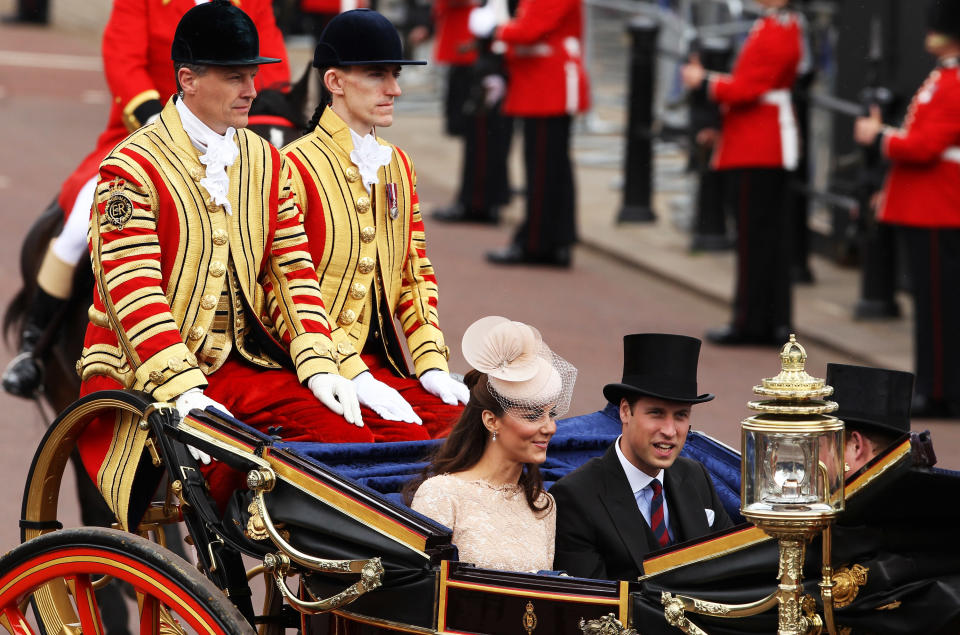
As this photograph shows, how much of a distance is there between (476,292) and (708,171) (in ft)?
5.52

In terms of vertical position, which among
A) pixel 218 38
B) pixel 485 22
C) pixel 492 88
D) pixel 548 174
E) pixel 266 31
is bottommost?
pixel 548 174

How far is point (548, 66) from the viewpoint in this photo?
1063 cm

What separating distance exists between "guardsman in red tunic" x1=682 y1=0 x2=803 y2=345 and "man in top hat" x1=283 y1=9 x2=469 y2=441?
4.62 metres

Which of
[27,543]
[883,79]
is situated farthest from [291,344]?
[883,79]

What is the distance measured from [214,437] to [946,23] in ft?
15.7

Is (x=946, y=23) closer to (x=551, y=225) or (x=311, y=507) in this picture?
(x=551, y=225)

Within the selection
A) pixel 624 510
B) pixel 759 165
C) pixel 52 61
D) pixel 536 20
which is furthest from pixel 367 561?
pixel 52 61

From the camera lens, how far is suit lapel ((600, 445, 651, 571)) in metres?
3.97

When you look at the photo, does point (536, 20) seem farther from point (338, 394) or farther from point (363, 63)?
point (338, 394)

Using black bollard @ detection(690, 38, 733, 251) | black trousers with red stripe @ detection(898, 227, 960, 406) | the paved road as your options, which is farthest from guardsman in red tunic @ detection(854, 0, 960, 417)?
black bollard @ detection(690, 38, 733, 251)

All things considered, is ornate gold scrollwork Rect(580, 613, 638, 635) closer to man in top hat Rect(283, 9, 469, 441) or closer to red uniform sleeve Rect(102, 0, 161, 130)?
man in top hat Rect(283, 9, 469, 441)

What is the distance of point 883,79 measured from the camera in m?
10.1

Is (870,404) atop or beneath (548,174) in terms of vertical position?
atop

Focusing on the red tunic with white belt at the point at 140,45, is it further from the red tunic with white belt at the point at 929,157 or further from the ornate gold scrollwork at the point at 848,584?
the red tunic with white belt at the point at 929,157
